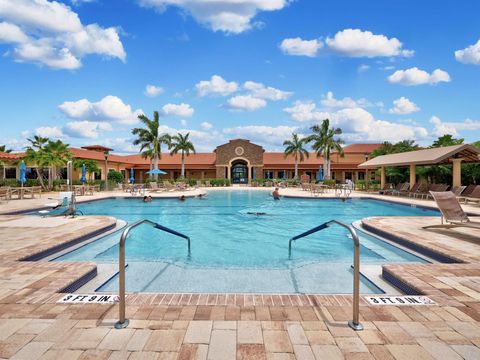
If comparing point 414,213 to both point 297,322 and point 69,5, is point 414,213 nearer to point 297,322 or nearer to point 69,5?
point 297,322

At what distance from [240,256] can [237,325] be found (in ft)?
15.5

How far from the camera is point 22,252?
5.66 metres

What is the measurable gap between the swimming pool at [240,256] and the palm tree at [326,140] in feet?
76.4

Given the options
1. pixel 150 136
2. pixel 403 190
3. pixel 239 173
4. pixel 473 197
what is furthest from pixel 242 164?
pixel 473 197

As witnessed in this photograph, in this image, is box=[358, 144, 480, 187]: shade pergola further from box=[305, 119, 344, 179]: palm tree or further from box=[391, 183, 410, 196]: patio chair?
box=[305, 119, 344, 179]: palm tree

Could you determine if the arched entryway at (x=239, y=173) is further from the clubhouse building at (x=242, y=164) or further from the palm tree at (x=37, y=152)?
the palm tree at (x=37, y=152)

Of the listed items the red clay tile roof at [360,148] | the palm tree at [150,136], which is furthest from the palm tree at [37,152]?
the red clay tile roof at [360,148]

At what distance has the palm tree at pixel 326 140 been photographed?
120 ft

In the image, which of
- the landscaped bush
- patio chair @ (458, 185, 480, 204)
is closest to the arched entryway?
the landscaped bush

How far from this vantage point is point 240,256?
7672 mm

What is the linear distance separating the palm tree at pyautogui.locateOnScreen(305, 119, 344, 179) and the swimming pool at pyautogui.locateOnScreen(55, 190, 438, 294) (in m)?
23.3

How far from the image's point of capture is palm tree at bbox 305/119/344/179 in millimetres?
36531

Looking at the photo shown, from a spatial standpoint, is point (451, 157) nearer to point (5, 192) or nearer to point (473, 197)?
point (473, 197)

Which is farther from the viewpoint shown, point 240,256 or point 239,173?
point 239,173
